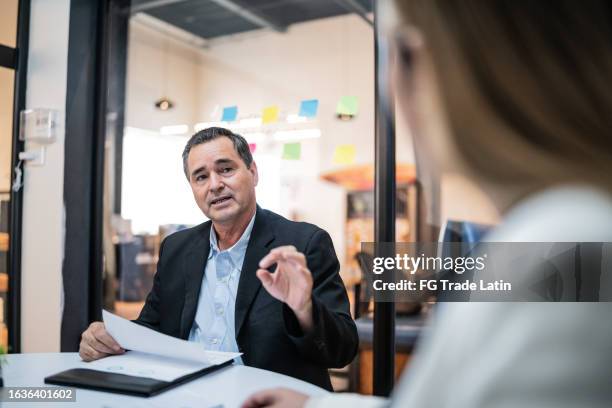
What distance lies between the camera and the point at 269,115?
3242 mm

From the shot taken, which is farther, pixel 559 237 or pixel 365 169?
pixel 365 169

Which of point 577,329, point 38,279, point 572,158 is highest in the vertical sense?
point 572,158

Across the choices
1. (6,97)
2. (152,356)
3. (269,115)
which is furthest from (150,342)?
(6,97)

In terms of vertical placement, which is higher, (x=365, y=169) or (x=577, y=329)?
(x=365, y=169)

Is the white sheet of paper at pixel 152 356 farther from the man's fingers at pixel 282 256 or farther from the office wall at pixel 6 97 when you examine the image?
the office wall at pixel 6 97

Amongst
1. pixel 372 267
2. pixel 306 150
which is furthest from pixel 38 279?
pixel 372 267

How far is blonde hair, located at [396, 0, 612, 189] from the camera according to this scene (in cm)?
52

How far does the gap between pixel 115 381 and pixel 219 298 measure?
0.65 meters

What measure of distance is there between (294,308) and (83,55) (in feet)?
8.91

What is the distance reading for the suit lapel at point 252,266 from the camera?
5.73 ft

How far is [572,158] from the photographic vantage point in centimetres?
53

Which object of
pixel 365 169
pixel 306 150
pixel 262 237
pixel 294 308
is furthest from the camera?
pixel 365 169

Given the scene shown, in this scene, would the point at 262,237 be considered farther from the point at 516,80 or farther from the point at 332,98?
the point at 332,98

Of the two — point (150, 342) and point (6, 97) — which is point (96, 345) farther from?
point (6, 97)
